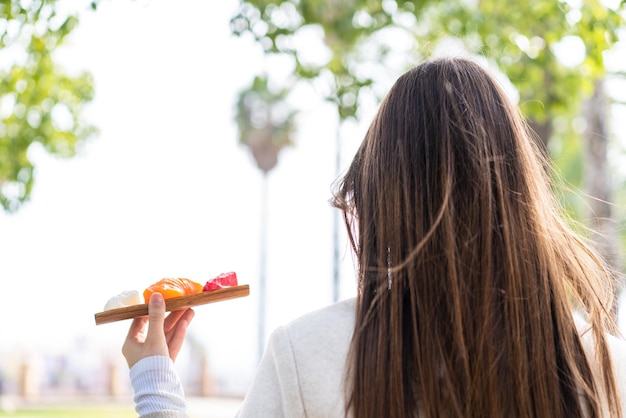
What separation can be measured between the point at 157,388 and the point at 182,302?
198 mm

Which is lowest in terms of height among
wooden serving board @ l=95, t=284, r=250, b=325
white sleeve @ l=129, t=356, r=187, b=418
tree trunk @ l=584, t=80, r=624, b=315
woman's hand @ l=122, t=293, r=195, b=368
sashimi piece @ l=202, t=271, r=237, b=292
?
white sleeve @ l=129, t=356, r=187, b=418

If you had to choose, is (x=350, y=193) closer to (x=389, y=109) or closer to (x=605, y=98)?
(x=389, y=109)

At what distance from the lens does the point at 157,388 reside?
1693 mm

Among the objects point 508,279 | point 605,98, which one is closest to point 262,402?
point 508,279

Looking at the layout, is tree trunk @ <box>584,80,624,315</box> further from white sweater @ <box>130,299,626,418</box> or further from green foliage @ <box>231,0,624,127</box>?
white sweater @ <box>130,299,626,418</box>

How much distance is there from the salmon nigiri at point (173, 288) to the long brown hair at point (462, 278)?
430 mm

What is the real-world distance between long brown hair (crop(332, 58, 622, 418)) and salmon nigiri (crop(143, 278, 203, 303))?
0.43m

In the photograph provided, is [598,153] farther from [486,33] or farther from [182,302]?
[182,302]

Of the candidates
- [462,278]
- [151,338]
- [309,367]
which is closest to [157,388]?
[151,338]

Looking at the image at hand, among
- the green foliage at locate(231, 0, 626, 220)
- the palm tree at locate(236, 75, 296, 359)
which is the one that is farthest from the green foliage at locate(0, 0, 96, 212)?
the palm tree at locate(236, 75, 296, 359)

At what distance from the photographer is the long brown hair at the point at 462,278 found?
1.46 meters

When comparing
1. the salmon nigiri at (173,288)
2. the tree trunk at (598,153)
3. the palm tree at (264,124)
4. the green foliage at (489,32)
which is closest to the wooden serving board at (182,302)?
the salmon nigiri at (173,288)

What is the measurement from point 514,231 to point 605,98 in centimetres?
854

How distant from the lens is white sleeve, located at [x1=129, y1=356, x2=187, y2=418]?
5.51 ft
